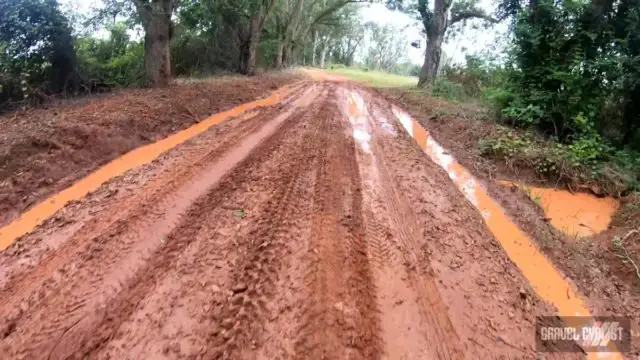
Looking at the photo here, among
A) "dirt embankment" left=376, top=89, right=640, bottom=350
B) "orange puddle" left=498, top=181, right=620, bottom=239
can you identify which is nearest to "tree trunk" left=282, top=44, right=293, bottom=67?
"dirt embankment" left=376, top=89, right=640, bottom=350

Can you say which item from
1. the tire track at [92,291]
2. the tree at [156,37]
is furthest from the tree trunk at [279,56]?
the tire track at [92,291]

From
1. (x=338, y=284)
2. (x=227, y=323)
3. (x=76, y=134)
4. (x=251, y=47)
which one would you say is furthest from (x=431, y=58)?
(x=227, y=323)

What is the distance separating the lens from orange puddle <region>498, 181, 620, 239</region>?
4223 mm

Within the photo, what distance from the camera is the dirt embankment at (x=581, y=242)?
3.05m

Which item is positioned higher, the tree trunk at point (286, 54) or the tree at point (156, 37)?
the tree trunk at point (286, 54)

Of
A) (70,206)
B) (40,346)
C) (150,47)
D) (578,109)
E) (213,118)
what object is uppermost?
(150,47)

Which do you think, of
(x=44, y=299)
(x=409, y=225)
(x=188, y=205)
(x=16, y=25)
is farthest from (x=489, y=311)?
(x=16, y=25)

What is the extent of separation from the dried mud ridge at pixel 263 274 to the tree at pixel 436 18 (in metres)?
12.4

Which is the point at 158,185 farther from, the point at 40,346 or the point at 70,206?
the point at 40,346

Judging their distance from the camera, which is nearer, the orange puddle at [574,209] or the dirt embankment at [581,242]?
the dirt embankment at [581,242]

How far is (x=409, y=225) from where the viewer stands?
3516 millimetres

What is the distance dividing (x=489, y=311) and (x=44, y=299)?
308cm

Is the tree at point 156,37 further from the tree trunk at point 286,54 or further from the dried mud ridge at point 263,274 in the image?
the tree trunk at point 286,54

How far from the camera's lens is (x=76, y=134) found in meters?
5.36
